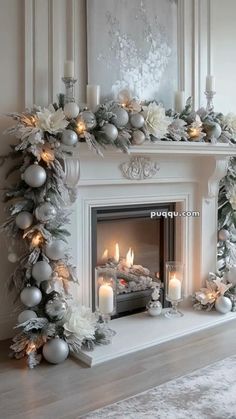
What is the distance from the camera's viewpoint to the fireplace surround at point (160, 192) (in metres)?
3.21

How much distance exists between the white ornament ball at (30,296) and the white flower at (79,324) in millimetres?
224

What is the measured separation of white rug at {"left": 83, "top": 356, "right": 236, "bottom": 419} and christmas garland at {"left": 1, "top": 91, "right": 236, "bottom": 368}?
619mm

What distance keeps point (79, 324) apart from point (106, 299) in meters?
0.39

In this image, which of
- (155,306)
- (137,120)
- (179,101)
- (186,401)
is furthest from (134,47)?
(186,401)

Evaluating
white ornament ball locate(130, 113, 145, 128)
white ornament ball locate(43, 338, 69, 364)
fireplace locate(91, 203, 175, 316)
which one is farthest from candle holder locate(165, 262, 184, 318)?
white ornament ball locate(130, 113, 145, 128)

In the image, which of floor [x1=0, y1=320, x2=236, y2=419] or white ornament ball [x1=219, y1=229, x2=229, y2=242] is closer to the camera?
floor [x1=0, y1=320, x2=236, y2=419]

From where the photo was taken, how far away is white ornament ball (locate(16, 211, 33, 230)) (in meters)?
2.77

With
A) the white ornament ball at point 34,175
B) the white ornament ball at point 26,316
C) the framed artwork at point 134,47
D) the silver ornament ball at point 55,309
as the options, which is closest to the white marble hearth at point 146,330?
the silver ornament ball at point 55,309

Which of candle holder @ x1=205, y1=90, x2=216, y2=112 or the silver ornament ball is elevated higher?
candle holder @ x1=205, y1=90, x2=216, y2=112

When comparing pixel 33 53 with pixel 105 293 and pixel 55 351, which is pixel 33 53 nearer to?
pixel 105 293

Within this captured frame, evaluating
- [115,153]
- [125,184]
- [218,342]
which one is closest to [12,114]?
[115,153]

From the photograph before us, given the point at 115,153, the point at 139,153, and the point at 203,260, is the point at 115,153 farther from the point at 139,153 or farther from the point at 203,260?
the point at 203,260

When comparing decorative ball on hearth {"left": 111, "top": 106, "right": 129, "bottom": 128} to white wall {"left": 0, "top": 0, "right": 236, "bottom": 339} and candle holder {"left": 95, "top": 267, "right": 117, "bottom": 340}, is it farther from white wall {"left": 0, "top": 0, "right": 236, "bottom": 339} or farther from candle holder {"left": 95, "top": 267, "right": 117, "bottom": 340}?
candle holder {"left": 95, "top": 267, "right": 117, "bottom": 340}

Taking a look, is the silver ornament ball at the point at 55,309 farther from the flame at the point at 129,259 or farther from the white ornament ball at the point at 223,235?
the white ornament ball at the point at 223,235
